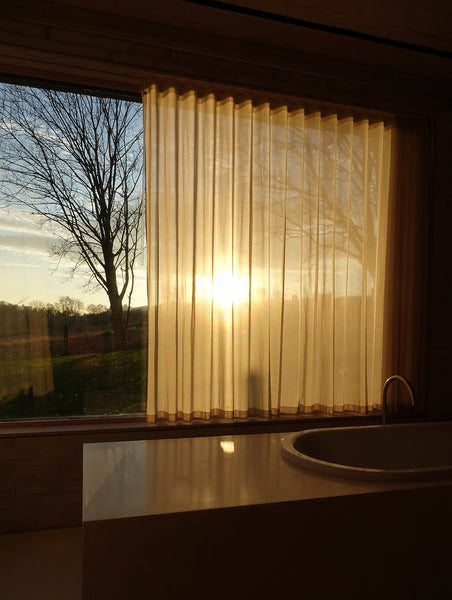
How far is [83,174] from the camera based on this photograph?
2467mm

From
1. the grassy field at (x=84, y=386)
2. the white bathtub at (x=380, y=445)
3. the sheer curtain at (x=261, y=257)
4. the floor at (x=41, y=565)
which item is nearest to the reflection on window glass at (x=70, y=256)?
the grassy field at (x=84, y=386)

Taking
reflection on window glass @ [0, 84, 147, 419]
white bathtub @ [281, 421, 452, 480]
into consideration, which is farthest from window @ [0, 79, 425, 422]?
white bathtub @ [281, 421, 452, 480]

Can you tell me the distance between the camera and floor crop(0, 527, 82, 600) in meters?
1.80

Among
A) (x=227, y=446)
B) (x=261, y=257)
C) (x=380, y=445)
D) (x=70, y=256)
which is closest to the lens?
(x=227, y=446)

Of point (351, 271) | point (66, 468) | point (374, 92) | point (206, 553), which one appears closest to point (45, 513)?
point (66, 468)

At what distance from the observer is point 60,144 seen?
7.96 ft

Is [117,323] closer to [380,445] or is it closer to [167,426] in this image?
[167,426]

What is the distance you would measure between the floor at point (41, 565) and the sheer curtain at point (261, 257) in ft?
2.38

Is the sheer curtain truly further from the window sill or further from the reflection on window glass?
the reflection on window glass

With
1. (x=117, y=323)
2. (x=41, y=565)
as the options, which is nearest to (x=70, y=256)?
(x=117, y=323)

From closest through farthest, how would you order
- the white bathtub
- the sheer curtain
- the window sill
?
the white bathtub < the window sill < the sheer curtain

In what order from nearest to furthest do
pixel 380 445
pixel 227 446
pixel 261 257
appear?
pixel 227 446 < pixel 380 445 < pixel 261 257

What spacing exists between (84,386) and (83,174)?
1137 millimetres

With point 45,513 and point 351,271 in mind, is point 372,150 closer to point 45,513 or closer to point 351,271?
point 351,271
